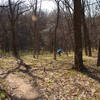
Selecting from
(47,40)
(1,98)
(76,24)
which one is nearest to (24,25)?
(47,40)

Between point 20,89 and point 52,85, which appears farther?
point 52,85

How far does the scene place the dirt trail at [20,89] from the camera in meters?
3.78

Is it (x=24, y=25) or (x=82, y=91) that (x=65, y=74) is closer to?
(x=82, y=91)

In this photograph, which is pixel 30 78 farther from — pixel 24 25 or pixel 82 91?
pixel 24 25

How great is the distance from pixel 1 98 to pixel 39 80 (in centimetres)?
190

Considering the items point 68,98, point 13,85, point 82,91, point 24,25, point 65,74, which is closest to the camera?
point 68,98

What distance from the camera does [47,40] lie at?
27.9 meters

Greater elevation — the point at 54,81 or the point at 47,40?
the point at 47,40

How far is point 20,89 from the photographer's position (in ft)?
13.7

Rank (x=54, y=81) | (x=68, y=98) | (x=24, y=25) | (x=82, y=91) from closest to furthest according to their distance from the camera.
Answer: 1. (x=68, y=98)
2. (x=82, y=91)
3. (x=54, y=81)
4. (x=24, y=25)

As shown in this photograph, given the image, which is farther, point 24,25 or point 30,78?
point 24,25

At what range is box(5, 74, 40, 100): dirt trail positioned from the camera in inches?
149

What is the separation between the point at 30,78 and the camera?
17.0ft

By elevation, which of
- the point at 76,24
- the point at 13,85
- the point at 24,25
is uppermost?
the point at 24,25
